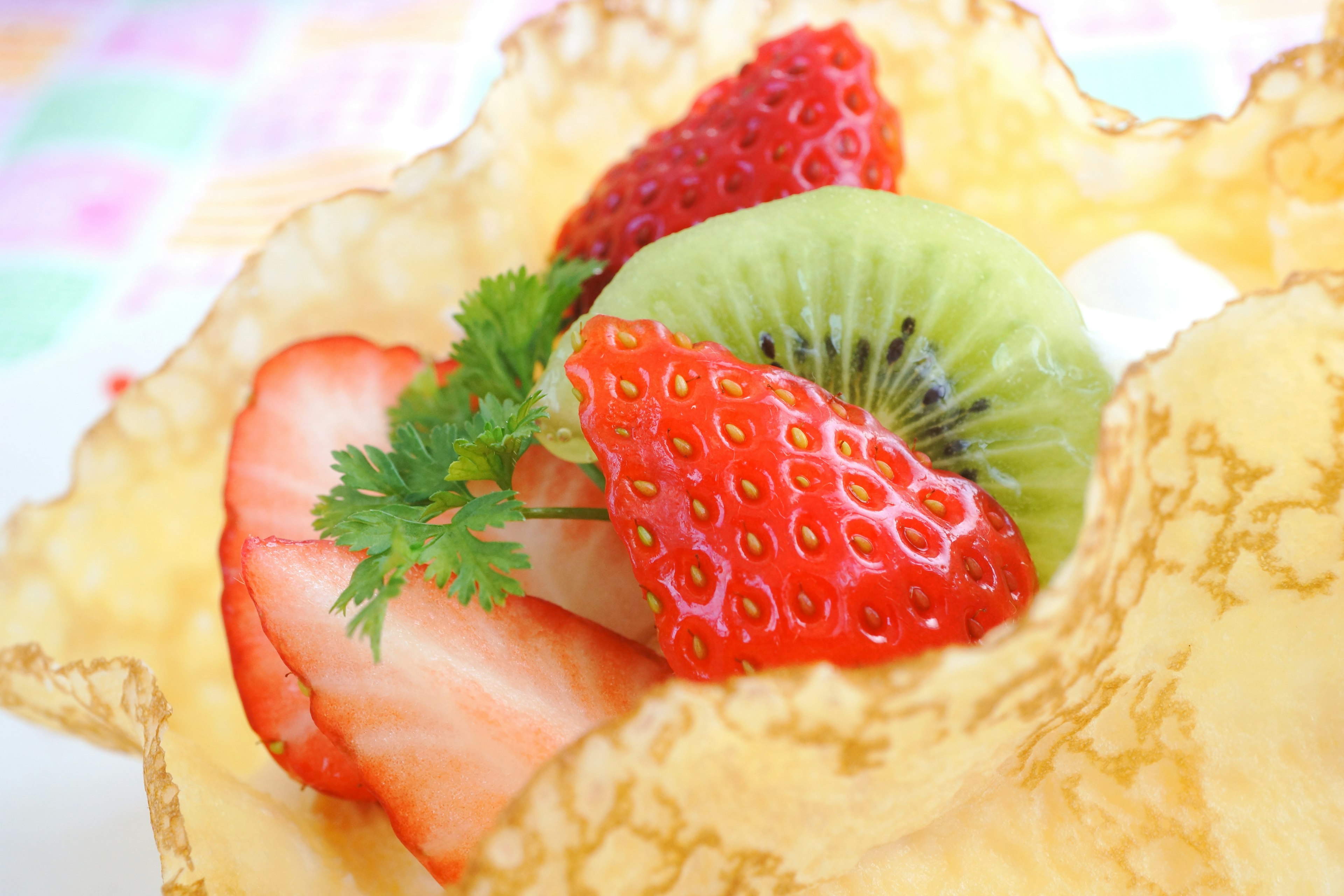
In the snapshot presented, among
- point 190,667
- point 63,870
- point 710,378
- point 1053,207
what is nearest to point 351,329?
point 190,667

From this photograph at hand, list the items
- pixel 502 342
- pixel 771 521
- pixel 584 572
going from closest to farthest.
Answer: pixel 771 521, pixel 584 572, pixel 502 342

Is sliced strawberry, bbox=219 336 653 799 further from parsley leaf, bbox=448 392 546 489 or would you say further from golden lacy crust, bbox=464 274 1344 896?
golden lacy crust, bbox=464 274 1344 896

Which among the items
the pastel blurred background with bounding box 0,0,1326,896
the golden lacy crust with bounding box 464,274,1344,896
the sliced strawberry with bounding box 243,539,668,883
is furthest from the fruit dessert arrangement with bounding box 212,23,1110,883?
the pastel blurred background with bounding box 0,0,1326,896

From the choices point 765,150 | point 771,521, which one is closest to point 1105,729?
point 771,521

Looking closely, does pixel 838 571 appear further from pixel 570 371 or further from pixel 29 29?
pixel 29 29

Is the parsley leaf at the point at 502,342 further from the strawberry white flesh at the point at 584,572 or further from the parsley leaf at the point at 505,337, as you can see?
the strawberry white flesh at the point at 584,572

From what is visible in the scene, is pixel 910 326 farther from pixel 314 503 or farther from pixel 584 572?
pixel 314 503
